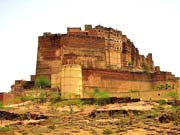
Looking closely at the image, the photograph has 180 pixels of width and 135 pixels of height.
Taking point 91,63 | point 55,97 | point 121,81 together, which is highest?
point 91,63

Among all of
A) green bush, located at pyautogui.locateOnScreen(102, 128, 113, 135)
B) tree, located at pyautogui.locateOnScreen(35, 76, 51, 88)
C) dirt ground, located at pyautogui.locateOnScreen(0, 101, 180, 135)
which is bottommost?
green bush, located at pyautogui.locateOnScreen(102, 128, 113, 135)

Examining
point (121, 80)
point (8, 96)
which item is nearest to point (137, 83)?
point (121, 80)

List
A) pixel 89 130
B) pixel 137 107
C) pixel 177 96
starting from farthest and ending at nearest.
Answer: pixel 177 96
pixel 137 107
pixel 89 130

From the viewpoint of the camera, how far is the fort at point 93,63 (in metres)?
55.2

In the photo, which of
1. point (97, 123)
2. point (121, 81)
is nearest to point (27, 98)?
point (121, 81)

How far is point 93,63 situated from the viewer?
6069 centimetres

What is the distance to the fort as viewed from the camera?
55.2m

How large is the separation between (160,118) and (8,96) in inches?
906

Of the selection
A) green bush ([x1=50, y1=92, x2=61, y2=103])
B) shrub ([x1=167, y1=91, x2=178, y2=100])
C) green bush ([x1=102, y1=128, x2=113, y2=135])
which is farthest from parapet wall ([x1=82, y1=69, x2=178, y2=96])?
green bush ([x1=102, y1=128, x2=113, y2=135])

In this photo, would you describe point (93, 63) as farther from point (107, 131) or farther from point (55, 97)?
point (107, 131)

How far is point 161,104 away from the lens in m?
36.2

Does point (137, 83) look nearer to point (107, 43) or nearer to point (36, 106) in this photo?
point (107, 43)

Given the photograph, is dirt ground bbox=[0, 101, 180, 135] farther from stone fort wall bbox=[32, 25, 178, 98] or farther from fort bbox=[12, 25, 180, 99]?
stone fort wall bbox=[32, 25, 178, 98]

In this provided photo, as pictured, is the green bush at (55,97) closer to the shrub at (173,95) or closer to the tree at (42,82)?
the tree at (42,82)
